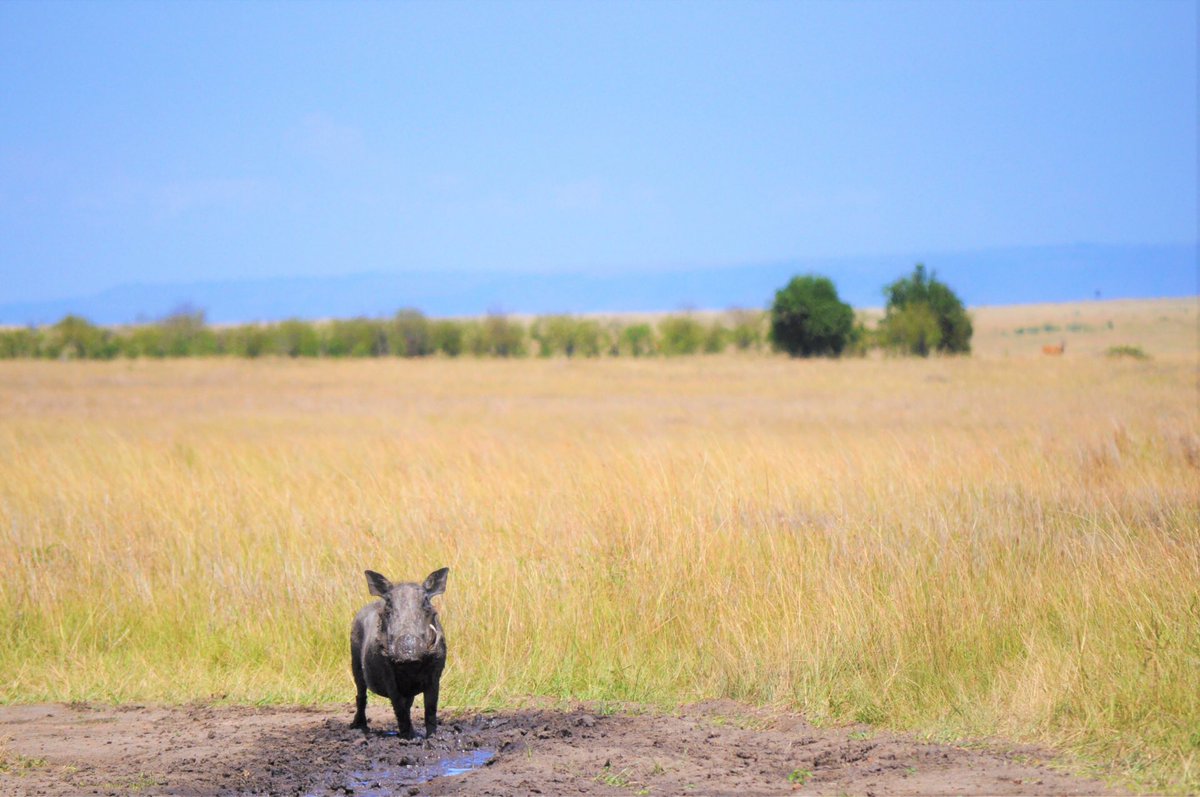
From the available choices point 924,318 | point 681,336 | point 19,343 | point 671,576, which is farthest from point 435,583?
point 681,336

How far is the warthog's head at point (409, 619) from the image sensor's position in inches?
174

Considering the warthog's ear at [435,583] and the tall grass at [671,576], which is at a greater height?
the warthog's ear at [435,583]

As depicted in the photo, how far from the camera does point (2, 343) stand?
73375mm

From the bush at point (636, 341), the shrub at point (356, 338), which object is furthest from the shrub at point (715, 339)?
the shrub at point (356, 338)

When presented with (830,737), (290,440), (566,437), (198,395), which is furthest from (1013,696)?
(198,395)

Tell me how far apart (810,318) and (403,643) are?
6496 cm

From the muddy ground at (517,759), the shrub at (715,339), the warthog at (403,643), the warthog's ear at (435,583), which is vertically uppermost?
the shrub at (715,339)

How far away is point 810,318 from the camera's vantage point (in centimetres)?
6769

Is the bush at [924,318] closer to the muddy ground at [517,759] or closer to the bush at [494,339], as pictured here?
the bush at [494,339]

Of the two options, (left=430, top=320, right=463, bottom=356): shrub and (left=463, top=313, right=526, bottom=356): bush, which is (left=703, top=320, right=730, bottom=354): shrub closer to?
(left=463, top=313, right=526, bottom=356): bush

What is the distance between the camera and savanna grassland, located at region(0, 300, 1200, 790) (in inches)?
245

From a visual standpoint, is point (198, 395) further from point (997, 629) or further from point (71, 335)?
point (71, 335)

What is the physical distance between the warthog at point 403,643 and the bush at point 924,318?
62535mm

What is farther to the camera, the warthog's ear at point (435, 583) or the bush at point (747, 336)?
the bush at point (747, 336)
